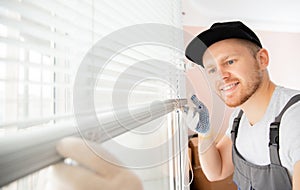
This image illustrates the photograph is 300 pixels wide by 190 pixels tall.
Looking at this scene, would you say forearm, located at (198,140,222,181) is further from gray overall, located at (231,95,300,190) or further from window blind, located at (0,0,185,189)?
window blind, located at (0,0,185,189)

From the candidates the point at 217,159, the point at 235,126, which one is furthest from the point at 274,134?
the point at 217,159

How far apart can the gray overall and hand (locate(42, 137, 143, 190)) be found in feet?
3.03

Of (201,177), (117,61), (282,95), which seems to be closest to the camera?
(117,61)

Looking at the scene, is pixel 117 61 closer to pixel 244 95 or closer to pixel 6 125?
pixel 6 125

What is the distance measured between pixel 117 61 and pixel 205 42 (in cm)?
67

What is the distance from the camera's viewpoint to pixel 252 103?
1264 millimetres

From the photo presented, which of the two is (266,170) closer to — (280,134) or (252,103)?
(280,134)

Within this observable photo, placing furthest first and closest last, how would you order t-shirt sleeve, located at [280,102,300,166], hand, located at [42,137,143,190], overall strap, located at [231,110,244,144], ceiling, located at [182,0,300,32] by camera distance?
1. ceiling, located at [182,0,300,32]
2. overall strap, located at [231,110,244,144]
3. t-shirt sleeve, located at [280,102,300,166]
4. hand, located at [42,137,143,190]

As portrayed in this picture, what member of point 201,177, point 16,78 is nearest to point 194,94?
point 16,78

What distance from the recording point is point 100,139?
0.49 metres

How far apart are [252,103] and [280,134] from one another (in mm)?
255

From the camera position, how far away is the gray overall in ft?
3.53

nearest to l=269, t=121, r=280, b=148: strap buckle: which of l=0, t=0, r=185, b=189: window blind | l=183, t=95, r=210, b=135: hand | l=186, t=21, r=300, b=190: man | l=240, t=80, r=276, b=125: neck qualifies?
l=186, t=21, r=300, b=190: man

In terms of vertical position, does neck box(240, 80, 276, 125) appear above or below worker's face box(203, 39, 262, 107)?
below
